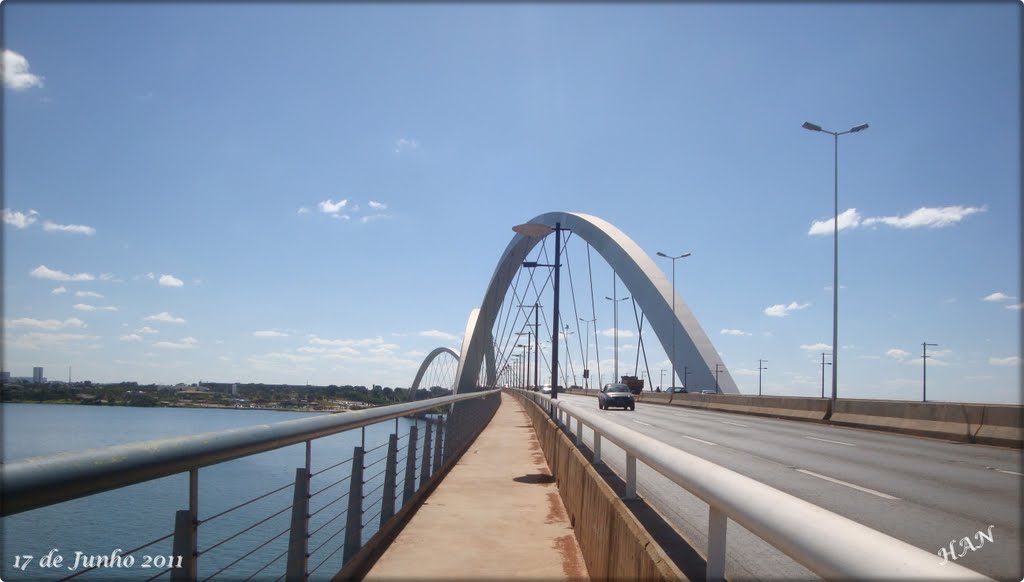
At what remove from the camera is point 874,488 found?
31.6 ft

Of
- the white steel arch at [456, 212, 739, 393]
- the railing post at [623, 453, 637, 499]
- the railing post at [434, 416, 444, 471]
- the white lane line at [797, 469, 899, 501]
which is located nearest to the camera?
the railing post at [623, 453, 637, 499]

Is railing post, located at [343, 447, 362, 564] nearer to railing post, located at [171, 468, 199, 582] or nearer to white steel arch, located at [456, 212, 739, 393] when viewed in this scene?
railing post, located at [171, 468, 199, 582]

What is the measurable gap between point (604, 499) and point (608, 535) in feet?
1.24

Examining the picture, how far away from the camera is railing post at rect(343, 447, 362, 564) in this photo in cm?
503

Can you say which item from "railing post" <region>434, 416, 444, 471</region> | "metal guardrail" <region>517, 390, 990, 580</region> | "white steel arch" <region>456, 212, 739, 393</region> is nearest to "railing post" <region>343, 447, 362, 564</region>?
"metal guardrail" <region>517, 390, 990, 580</region>

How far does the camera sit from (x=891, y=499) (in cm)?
874

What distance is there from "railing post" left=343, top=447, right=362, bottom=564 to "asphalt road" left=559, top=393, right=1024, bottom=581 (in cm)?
276

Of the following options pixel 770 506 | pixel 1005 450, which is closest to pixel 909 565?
pixel 770 506

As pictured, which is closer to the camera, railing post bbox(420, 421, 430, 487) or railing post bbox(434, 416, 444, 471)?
railing post bbox(420, 421, 430, 487)

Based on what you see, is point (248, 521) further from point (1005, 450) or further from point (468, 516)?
point (1005, 450)

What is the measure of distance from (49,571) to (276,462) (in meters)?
20.2

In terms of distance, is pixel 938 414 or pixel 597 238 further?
pixel 597 238

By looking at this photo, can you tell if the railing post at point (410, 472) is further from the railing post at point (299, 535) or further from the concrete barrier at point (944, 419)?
the concrete barrier at point (944, 419)

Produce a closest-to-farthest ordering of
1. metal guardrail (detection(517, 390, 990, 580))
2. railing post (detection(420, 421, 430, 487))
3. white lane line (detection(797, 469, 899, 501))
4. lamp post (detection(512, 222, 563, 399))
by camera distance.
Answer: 1. metal guardrail (detection(517, 390, 990, 580))
2. railing post (detection(420, 421, 430, 487))
3. white lane line (detection(797, 469, 899, 501))
4. lamp post (detection(512, 222, 563, 399))
